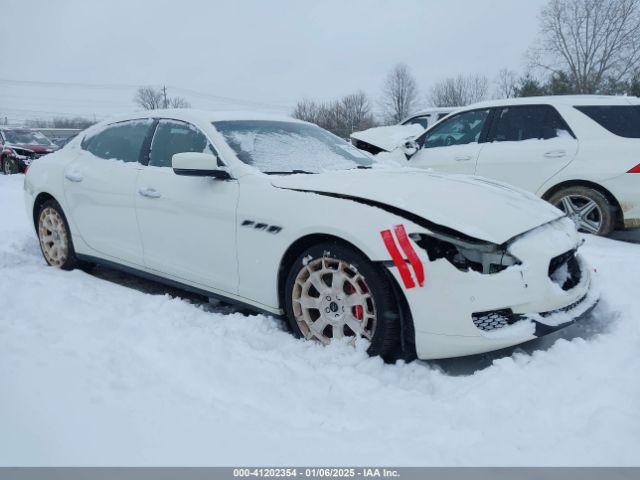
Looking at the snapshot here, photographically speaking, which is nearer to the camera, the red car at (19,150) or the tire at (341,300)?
the tire at (341,300)

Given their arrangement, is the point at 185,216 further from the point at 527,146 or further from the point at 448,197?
the point at 527,146

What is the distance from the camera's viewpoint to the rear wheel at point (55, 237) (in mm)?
4336

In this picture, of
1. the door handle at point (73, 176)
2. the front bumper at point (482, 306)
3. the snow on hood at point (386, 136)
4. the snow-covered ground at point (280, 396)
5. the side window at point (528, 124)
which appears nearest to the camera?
the snow-covered ground at point (280, 396)

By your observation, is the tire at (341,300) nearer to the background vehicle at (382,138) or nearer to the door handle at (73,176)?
the door handle at (73,176)

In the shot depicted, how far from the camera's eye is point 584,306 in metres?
2.71

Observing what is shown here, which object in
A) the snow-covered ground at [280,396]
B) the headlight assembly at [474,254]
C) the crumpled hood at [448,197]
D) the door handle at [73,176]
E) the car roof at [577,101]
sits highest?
the car roof at [577,101]

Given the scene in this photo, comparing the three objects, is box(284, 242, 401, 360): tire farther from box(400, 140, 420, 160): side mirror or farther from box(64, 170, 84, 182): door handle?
box(400, 140, 420, 160): side mirror

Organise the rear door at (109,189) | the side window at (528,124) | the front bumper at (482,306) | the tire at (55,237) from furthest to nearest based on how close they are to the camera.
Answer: the side window at (528,124) < the tire at (55,237) < the rear door at (109,189) < the front bumper at (482,306)

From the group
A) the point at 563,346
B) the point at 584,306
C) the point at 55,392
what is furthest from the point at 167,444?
the point at 584,306

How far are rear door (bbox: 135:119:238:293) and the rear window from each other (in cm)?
410

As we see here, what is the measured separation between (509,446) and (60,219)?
13.2 feet

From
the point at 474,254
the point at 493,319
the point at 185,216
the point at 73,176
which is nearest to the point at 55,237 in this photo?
the point at 73,176

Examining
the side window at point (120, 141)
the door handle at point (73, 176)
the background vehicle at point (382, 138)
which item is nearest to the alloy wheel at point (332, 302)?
the side window at point (120, 141)

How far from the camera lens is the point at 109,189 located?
385cm
